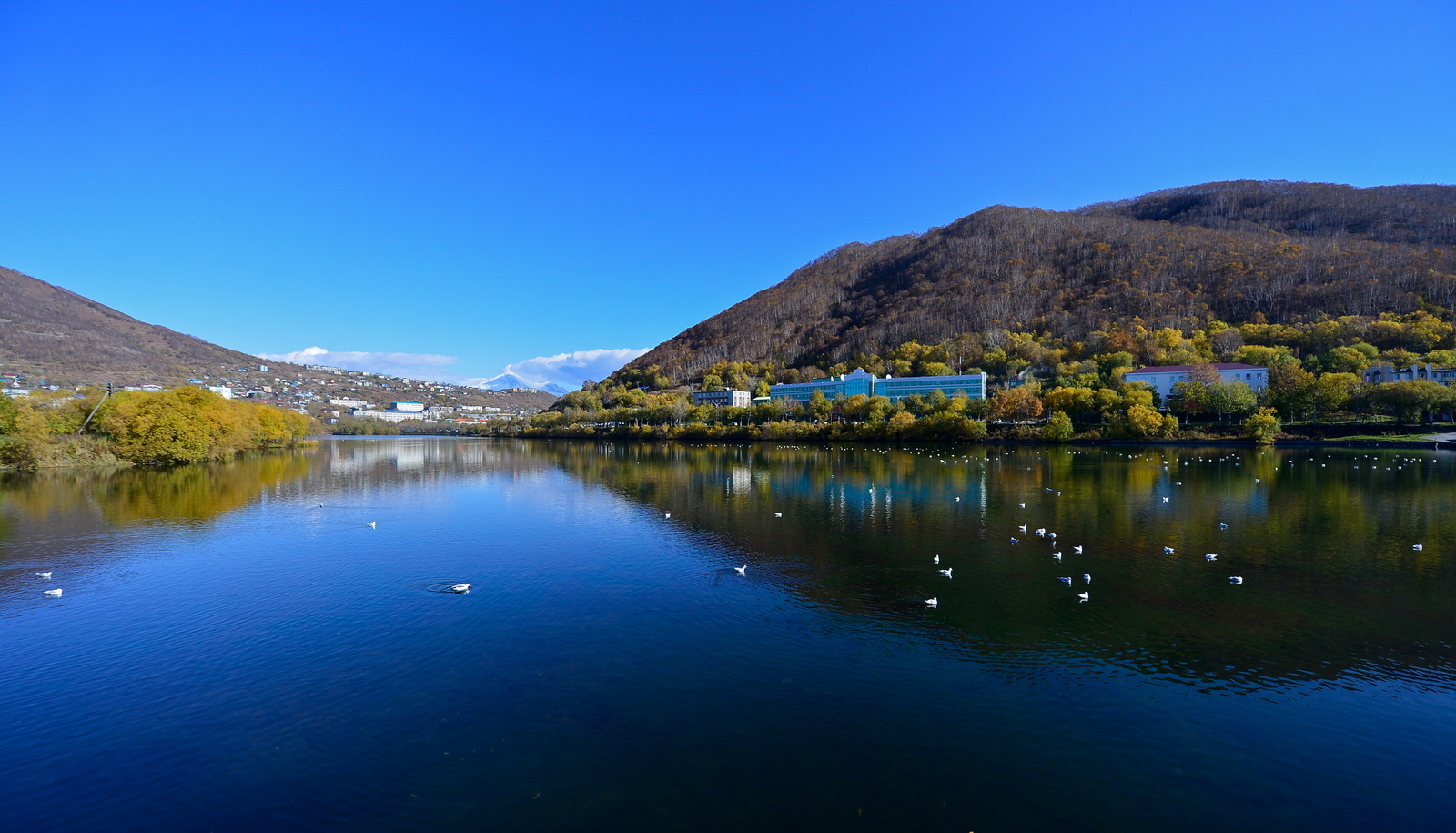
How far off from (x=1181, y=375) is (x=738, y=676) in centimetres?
11375

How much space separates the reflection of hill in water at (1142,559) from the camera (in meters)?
14.2

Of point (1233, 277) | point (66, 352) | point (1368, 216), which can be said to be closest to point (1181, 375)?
point (1233, 277)

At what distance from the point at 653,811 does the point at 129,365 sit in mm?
232718

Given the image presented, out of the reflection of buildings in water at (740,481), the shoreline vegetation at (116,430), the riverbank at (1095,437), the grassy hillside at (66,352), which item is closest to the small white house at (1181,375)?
the riverbank at (1095,437)

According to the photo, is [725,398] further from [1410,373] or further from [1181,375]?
[1410,373]

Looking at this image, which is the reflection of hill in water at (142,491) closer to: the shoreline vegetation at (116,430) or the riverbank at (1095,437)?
the shoreline vegetation at (116,430)

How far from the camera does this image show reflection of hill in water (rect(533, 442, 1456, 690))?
14172mm

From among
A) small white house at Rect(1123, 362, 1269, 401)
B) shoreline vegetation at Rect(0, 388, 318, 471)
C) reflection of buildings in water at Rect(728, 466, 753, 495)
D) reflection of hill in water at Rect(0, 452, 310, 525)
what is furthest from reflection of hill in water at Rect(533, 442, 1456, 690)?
small white house at Rect(1123, 362, 1269, 401)

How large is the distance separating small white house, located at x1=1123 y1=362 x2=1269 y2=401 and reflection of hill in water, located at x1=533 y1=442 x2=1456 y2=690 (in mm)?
57168

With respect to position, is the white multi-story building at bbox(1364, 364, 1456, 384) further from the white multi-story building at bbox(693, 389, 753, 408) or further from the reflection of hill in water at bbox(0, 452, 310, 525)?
the reflection of hill in water at bbox(0, 452, 310, 525)

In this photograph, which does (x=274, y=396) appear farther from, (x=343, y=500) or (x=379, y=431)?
(x=343, y=500)

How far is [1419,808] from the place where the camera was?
8.50 meters

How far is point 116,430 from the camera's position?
191 feet

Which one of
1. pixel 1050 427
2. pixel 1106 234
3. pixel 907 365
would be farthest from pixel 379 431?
pixel 1106 234
